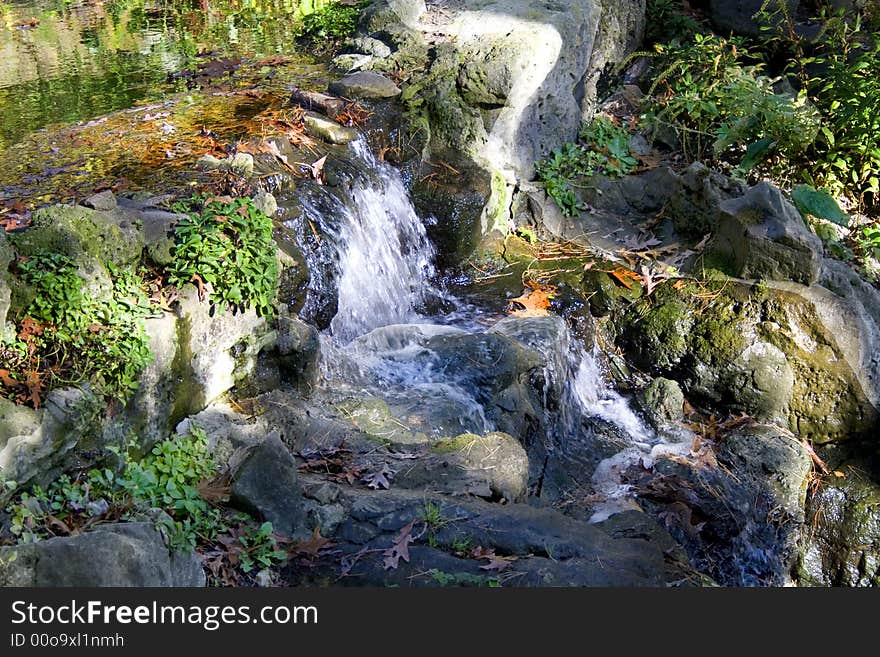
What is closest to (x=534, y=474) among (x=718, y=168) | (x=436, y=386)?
(x=436, y=386)

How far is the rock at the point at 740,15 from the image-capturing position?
11.9 metres

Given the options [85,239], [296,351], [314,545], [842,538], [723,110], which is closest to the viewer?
[314,545]

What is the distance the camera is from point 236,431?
4.96 metres

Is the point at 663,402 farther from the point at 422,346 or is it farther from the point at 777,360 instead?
the point at 422,346

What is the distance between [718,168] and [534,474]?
17.5ft

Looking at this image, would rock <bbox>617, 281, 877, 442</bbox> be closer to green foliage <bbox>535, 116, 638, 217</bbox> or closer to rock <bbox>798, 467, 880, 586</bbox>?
rock <bbox>798, 467, 880, 586</bbox>

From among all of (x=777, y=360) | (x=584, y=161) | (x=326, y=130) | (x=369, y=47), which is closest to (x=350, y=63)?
(x=369, y=47)

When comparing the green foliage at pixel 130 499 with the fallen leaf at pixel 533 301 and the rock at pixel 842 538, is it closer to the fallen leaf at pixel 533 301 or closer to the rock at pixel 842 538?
the fallen leaf at pixel 533 301

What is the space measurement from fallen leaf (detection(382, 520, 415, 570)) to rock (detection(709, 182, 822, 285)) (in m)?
4.66

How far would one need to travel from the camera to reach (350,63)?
926 centimetres

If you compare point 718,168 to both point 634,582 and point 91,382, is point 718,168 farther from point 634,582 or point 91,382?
point 91,382

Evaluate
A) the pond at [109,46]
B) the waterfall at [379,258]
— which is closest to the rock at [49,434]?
the waterfall at [379,258]

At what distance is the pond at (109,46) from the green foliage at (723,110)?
4.92 meters

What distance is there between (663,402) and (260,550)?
427 centimetres
